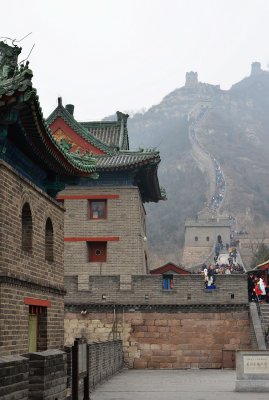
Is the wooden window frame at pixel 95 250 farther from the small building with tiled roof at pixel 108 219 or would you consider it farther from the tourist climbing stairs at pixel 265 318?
the tourist climbing stairs at pixel 265 318

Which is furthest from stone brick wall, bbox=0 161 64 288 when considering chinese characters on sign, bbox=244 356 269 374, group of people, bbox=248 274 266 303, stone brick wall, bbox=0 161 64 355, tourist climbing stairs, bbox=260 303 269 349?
group of people, bbox=248 274 266 303

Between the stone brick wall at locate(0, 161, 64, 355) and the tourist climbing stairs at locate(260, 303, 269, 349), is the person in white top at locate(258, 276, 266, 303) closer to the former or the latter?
the tourist climbing stairs at locate(260, 303, 269, 349)

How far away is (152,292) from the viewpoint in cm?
2698

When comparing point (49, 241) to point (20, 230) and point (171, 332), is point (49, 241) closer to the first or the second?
point (20, 230)

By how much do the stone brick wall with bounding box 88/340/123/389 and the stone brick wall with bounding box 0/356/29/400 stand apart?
27.2 feet

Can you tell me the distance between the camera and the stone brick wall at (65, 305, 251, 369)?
26375 millimetres

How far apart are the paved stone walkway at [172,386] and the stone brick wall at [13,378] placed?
7.24 m

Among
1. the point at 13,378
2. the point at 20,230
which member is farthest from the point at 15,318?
the point at 13,378

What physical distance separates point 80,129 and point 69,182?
42.4ft

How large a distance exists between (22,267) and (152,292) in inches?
516

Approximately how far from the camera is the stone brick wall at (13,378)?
8281 millimetres

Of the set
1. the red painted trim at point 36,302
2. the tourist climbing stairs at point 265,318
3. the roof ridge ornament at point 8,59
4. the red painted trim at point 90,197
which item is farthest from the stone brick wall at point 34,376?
the red painted trim at point 90,197

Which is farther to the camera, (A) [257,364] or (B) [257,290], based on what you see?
(B) [257,290]

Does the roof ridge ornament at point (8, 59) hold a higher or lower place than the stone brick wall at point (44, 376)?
higher
